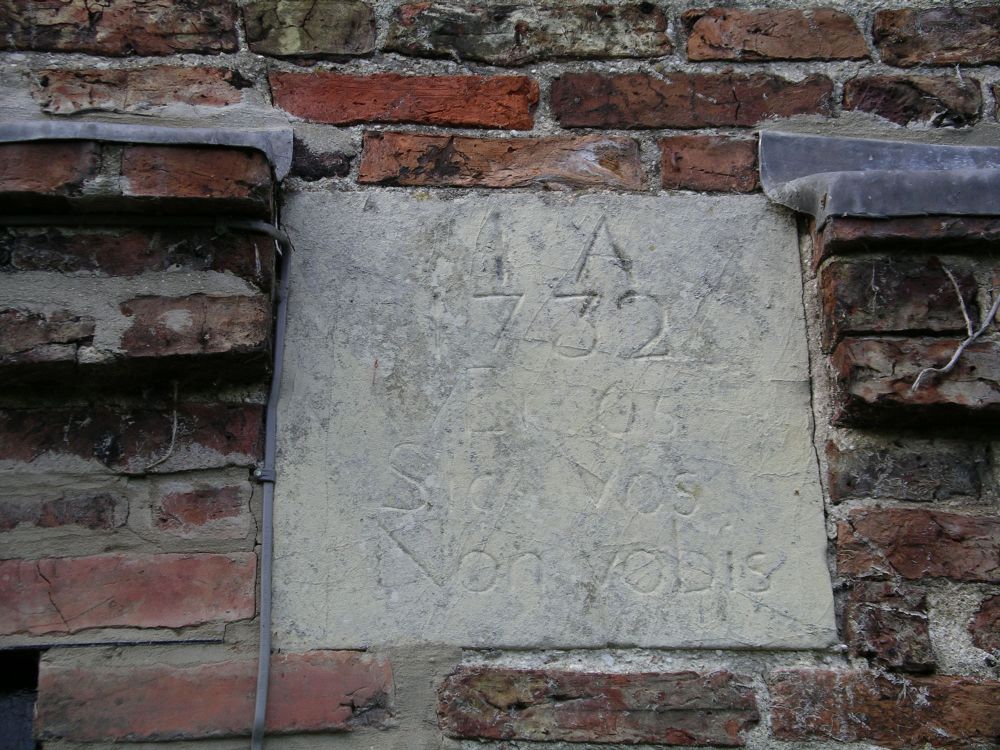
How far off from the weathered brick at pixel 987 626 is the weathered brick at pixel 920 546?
3cm

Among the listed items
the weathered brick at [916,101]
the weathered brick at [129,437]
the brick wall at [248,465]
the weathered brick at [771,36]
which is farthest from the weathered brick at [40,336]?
the weathered brick at [916,101]

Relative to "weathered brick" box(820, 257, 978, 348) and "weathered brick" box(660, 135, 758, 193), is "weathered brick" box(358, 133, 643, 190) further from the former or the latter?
"weathered brick" box(820, 257, 978, 348)

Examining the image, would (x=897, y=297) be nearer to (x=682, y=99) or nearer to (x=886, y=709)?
(x=682, y=99)

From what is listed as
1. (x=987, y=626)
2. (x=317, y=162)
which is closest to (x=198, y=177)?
(x=317, y=162)

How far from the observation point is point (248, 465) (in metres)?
1.36

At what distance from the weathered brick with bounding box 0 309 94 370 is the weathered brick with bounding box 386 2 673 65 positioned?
26.1 inches

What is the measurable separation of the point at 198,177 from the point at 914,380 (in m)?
1.04

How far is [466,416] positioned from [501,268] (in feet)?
0.79

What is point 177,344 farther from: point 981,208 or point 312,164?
point 981,208

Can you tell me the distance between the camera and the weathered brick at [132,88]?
1.45m

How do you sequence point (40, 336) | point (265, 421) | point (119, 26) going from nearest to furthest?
point (40, 336)
point (265, 421)
point (119, 26)

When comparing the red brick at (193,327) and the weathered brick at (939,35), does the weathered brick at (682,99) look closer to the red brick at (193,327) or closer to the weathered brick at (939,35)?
the weathered brick at (939,35)

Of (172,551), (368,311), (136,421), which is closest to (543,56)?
(368,311)

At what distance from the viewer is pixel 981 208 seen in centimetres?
134
